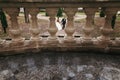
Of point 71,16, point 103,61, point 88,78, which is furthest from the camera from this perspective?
point 103,61

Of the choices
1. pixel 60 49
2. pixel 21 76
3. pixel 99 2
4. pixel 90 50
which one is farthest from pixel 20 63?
pixel 99 2

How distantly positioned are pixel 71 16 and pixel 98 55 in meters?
1.01

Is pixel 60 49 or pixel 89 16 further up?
pixel 89 16

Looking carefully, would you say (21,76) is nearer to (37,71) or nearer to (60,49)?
(37,71)

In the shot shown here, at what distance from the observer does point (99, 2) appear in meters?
2.70

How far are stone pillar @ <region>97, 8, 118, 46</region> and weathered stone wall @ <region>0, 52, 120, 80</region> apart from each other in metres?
0.28

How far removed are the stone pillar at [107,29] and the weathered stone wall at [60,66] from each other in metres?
0.28

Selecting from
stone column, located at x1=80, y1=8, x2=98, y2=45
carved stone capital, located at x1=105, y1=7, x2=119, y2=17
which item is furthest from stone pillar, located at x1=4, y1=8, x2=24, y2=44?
carved stone capital, located at x1=105, y1=7, x2=119, y2=17

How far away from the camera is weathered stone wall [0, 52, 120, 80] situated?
2631 mm

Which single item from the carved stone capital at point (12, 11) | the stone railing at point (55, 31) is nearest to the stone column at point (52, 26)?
the stone railing at point (55, 31)

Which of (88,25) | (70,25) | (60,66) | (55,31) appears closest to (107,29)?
(88,25)

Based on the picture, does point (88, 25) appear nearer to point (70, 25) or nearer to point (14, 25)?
point (70, 25)

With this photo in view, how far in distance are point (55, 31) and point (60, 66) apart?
662 mm

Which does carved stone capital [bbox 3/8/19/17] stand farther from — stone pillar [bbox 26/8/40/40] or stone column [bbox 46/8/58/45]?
stone column [bbox 46/8/58/45]
